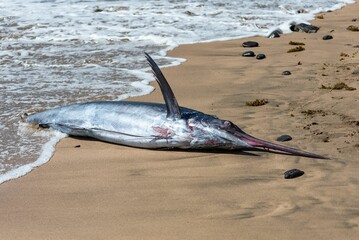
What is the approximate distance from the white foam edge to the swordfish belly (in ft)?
0.41

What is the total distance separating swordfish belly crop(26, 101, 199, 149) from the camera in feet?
18.1

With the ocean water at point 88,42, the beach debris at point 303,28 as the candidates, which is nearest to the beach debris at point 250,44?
the ocean water at point 88,42

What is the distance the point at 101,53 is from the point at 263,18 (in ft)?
21.5

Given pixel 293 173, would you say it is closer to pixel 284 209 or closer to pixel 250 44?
pixel 284 209

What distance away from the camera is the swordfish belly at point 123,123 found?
5.53m

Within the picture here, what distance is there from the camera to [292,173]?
469cm

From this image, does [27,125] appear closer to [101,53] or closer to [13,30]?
[101,53]

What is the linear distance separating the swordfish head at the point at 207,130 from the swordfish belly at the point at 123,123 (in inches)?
2.0

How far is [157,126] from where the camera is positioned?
18.4 ft

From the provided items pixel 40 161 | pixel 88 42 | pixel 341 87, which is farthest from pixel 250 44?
pixel 40 161

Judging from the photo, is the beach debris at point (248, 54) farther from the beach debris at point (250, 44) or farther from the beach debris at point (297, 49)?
the beach debris at point (250, 44)

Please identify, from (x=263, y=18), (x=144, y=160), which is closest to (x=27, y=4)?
(x=263, y=18)

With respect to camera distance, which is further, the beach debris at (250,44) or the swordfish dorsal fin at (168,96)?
the beach debris at (250,44)

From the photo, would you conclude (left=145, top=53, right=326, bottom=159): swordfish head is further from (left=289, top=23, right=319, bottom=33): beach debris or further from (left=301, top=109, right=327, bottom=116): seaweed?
(left=289, top=23, right=319, bottom=33): beach debris
